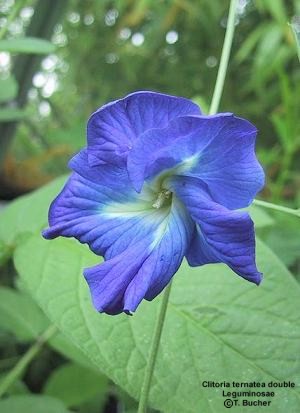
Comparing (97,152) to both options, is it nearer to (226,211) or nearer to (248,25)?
(226,211)

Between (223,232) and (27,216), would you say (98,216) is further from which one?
(27,216)

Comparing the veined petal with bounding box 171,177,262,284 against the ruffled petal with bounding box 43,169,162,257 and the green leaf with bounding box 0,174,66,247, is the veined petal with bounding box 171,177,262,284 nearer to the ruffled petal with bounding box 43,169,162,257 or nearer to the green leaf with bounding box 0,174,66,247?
the ruffled petal with bounding box 43,169,162,257

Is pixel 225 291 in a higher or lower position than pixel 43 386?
higher

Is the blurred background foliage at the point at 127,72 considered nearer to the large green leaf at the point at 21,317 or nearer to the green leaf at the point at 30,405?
the large green leaf at the point at 21,317

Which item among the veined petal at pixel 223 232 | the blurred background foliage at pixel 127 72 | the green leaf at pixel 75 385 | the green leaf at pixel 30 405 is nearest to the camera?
the veined petal at pixel 223 232

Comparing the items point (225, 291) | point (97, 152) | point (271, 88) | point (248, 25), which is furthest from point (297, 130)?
point (248, 25)

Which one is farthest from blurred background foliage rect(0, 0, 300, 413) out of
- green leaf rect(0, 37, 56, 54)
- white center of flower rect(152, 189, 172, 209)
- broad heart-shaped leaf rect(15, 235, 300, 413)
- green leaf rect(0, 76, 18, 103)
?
white center of flower rect(152, 189, 172, 209)

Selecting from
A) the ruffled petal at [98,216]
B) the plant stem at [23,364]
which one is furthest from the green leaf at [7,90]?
the ruffled petal at [98,216]
